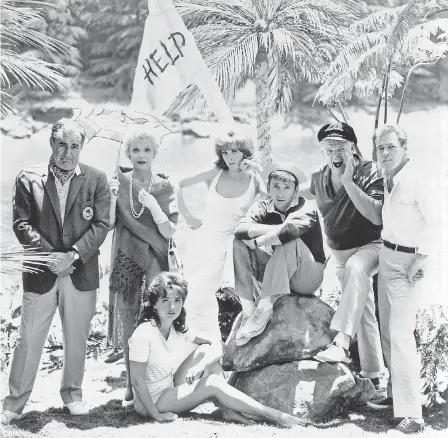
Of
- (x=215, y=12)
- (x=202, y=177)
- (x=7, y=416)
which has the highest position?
(x=215, y=12)

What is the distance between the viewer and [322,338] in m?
5.51

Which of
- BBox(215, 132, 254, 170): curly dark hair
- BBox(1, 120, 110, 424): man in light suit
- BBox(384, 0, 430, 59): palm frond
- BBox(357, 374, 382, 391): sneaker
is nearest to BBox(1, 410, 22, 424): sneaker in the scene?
BBox(1, 120, 110, 424): man in light suit

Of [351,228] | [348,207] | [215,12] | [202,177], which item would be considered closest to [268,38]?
[215,12]

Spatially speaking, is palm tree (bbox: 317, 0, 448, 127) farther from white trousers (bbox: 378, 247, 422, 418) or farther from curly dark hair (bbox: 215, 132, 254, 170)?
white trousers (bbox: 378, 247, 422, 418)

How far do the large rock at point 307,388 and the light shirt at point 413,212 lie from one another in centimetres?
106

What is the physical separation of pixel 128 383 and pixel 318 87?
9.13 ft

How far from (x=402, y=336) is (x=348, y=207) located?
1019 millimetres

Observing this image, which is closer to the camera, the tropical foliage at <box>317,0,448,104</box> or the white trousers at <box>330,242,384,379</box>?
the white trousers at <box>330,242,384,379</box>

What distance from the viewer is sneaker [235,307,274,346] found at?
5457 mm

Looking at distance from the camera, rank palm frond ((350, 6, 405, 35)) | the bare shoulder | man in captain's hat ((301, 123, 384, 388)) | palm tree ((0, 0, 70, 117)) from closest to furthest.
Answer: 1. man in captain's hat ((301, 123, 384, 388))
2. palm tree ((0, 0, 70, 117))
3. the bare shoulder
4. palm frond ((350, 6, 405, 35))

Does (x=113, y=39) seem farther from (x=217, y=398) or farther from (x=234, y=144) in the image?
(x=217, y=398)

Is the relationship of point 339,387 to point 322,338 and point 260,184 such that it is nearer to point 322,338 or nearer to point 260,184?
point 322,338

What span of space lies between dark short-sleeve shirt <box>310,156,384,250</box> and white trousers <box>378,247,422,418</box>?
1.09 feet

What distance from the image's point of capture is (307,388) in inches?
213
